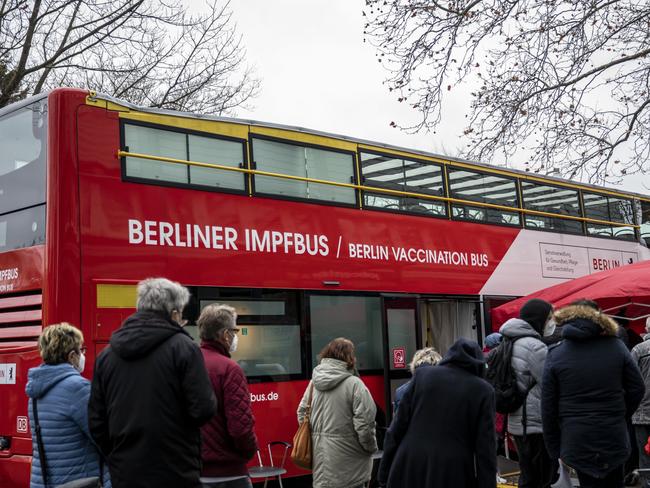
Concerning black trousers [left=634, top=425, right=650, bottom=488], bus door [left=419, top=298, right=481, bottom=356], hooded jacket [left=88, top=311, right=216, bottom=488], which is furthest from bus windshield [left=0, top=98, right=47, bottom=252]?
black trousers [left=634, top=425, right=650, bottom=488]

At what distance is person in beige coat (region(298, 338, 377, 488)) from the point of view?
245 inches

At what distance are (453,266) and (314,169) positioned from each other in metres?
2.55

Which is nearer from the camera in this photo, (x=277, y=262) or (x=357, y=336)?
(x=277, y=262)

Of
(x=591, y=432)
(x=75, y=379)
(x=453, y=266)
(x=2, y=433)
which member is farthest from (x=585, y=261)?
(x=75, y=379)

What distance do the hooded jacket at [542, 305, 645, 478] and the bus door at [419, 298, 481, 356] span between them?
5.33m

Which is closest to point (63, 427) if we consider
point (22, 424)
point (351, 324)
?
point (22, 424)

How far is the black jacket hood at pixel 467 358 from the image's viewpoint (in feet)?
14.8

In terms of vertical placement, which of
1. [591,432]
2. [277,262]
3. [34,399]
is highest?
[277,262]

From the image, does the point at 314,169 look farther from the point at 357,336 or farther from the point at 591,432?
the point at 591,432

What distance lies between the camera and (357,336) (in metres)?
9.54

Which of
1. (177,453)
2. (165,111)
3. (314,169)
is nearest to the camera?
(177,453)

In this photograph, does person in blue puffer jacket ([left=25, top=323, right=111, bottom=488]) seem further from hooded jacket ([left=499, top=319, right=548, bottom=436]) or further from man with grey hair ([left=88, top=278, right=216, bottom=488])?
hooded jacket ([left=499, top=319, right=548, bottom=436])

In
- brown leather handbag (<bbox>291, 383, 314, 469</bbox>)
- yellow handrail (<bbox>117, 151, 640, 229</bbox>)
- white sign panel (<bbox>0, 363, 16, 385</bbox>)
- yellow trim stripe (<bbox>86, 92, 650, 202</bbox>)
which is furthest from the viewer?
yellow handrail (<bbox>117, 151, 640, 229</bbox>)

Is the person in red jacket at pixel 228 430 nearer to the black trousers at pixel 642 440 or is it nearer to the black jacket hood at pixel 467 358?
the black jacket hood at pixel 467 358
